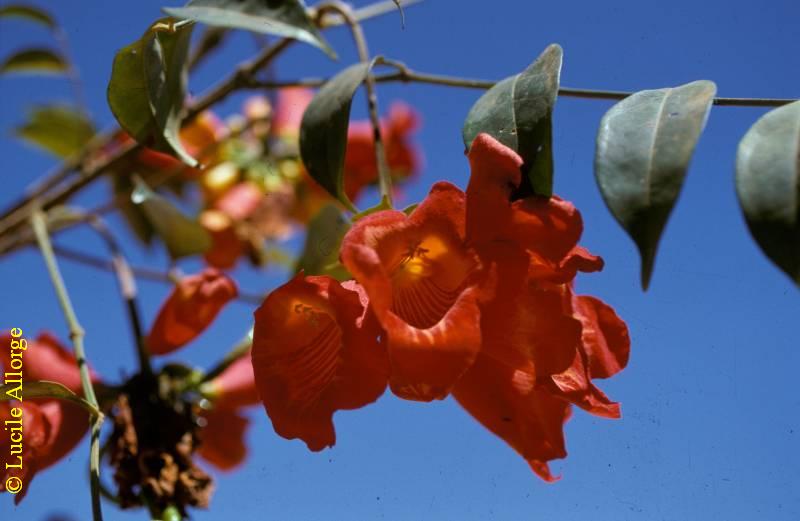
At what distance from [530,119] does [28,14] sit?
3.21 ft

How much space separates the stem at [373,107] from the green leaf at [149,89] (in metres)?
0.13

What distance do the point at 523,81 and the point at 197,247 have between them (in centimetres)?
62

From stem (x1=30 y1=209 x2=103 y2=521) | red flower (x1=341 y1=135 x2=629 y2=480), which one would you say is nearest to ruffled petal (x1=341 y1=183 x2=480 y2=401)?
red flower (x1=341 y1=135 x2=629 y2=480)

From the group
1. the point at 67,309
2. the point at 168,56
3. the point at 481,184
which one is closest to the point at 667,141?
the point at 481,184

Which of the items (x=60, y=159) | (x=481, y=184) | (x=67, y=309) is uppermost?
(x=481, y=184)

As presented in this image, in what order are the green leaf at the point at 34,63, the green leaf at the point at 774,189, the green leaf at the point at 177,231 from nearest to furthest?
the green leaf at the point at 774,189 < the green leaf at the point at 177,231 < the green leaf at the point at 34,63

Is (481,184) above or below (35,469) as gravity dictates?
above

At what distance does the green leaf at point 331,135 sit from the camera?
2.06ft

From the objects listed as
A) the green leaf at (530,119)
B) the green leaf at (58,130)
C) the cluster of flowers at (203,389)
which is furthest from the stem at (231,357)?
the green leaf at (58,130)

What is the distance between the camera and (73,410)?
0.87 meters

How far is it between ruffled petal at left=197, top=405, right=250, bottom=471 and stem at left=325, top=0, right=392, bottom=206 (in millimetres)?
366

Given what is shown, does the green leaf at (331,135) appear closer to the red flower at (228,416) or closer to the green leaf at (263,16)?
the green leaf at (263,16)

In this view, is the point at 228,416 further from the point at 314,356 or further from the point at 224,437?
the point at 314,356

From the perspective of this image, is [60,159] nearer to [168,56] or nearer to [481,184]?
[168,56]
